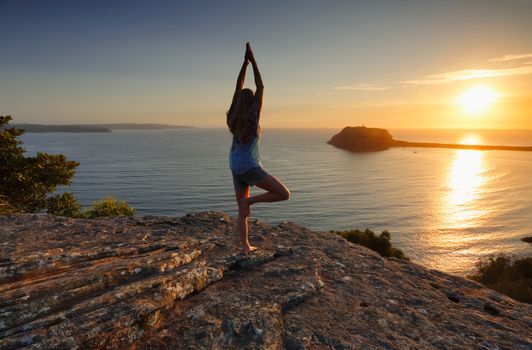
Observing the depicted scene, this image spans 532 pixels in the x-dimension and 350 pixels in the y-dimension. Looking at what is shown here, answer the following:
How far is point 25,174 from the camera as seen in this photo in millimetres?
20125

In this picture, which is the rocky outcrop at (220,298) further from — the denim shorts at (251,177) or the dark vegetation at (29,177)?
the dark vegetation at (29,177)

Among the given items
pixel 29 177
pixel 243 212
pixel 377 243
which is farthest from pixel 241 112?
pixel 377 243

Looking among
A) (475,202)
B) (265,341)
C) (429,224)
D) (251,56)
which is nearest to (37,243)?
(265,341)

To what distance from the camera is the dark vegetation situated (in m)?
19.8

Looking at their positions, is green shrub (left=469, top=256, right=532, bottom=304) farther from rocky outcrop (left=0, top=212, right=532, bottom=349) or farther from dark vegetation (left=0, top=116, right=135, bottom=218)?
dark vegetation (left=0, top=116, right=135, bottom=218)

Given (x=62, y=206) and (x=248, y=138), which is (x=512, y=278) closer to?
(x=248, y=138)

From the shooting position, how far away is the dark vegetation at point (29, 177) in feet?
65.0

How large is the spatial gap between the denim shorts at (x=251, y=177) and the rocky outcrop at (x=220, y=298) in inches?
68.7

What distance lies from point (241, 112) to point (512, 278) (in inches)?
1377

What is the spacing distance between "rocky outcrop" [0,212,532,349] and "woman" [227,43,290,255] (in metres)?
1.87

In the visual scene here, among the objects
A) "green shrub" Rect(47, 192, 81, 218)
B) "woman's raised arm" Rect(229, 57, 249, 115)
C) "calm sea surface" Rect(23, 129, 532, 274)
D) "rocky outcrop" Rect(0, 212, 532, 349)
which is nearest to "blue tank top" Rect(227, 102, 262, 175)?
"woman's raised arm" Rect(229, 57, 249, 115)

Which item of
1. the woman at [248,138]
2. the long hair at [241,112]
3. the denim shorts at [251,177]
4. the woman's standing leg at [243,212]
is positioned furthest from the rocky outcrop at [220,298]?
the long hair at [241,112]

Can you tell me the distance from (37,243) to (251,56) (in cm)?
668

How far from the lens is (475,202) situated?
277 ft
